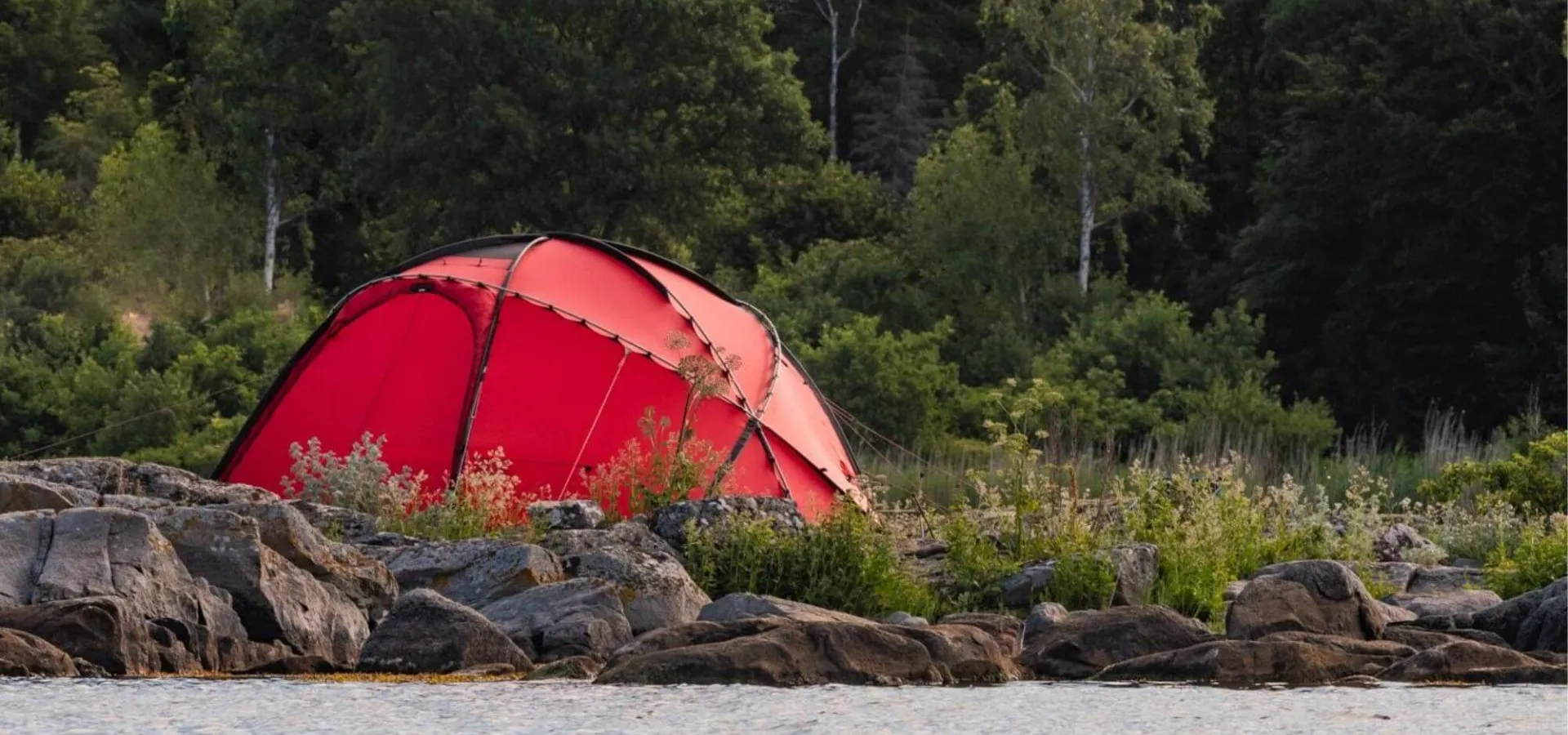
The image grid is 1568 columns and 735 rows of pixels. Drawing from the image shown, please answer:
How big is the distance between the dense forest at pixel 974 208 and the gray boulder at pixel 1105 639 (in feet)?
64.4

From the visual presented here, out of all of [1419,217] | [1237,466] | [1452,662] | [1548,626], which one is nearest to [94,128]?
[1419,217]

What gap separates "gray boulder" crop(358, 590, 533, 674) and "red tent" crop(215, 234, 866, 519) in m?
5.53

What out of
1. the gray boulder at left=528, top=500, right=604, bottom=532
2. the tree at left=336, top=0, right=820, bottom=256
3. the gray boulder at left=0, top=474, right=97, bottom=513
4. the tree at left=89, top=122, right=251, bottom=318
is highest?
the tree at left=336, top=0, right=820, bottom=256

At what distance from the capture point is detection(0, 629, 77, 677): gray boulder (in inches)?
342

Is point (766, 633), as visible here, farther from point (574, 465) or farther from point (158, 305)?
point (158, 305)

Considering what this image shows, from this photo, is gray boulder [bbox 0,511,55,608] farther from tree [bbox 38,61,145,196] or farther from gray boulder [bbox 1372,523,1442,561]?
tree [bbox 38,61,145,196]

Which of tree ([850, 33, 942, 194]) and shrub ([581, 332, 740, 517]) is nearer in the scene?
shrub ([581, 332, 740, 517])

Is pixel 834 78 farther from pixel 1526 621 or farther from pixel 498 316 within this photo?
pixel 1526 621

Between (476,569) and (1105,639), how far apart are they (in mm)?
2924

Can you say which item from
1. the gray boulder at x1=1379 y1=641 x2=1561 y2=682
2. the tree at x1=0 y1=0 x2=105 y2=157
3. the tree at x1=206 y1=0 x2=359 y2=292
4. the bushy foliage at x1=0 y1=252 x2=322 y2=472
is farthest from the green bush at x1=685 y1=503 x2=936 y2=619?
the tree at x1=0 y1=0 x2=105 y2=157

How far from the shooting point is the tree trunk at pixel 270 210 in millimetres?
48000

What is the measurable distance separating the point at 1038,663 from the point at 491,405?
6693 millimetres

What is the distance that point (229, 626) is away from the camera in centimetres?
973

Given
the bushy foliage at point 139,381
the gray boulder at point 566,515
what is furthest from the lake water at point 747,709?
the bushy foliage at point 139,381
